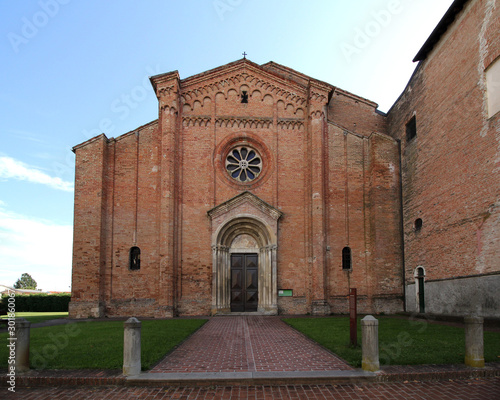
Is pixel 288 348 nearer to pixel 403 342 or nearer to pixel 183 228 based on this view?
pixel 403 342

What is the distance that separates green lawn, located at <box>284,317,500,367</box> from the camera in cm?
759

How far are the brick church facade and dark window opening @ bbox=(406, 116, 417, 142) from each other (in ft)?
0.22

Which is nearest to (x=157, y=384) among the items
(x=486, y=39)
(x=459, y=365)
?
(x=459, y=365)

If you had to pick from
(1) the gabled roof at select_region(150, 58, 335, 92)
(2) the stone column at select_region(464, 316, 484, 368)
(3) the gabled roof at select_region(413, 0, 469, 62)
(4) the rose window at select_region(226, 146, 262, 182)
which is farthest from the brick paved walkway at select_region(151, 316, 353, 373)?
(3) the gabled roof at select_region(413, 0, 469, 62)

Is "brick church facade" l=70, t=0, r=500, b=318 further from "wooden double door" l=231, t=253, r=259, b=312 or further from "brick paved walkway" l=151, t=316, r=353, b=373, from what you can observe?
"brick paved walkway" l=151, t=316, r=353, b=373

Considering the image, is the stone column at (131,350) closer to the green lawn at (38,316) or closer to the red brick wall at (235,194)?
the red brick wall at (235,194)

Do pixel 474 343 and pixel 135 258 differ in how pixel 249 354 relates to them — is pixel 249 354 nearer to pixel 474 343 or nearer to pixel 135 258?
pixel 474 343

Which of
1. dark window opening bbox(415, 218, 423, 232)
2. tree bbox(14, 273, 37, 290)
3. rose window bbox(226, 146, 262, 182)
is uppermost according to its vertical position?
rose window bbox(226, 146, 262, 182)

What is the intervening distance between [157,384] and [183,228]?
12.1 metres

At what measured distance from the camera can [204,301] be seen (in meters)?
17.9

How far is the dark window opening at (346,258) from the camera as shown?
18.7 m

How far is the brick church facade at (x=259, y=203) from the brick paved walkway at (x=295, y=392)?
10233mm

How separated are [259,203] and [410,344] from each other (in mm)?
10600

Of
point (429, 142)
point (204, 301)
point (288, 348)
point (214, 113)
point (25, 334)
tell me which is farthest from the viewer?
point (214, 113)
